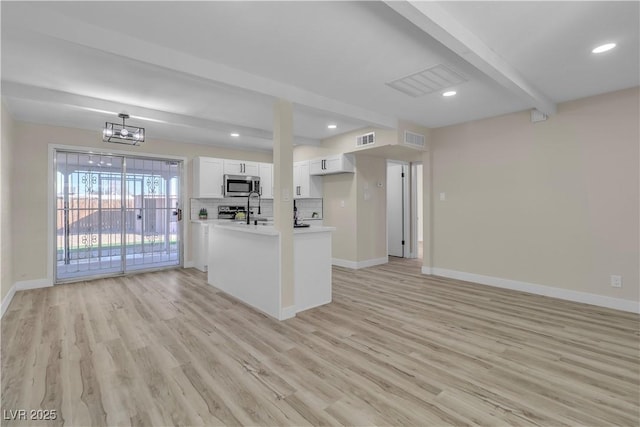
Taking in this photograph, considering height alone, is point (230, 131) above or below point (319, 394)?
above

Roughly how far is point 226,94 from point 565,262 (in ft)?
15.7

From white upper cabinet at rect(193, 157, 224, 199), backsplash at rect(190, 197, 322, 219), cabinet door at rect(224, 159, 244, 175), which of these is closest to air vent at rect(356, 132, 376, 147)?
backsplash at rect(190, 197, 322, 219)

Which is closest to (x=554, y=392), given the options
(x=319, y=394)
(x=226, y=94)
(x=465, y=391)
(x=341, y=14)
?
(x=465, y=391)

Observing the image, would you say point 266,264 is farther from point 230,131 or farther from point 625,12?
point 625,12

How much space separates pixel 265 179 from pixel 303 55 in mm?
4102

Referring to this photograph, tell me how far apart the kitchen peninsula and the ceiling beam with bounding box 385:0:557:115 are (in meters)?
2.21

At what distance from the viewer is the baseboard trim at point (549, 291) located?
3.50m

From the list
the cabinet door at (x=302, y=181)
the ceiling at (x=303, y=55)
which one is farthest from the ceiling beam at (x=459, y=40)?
the cabinet door at (x=302, y=181)

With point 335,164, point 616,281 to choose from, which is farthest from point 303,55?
point 616,281

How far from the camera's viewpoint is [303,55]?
8.80ft

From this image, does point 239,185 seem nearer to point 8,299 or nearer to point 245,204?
point 245,204

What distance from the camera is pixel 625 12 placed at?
209 cm

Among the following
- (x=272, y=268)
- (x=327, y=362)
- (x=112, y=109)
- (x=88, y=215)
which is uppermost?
(x=112, y=109)

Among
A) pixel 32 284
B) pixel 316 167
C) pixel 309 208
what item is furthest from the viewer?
pixel 309 208
